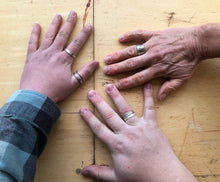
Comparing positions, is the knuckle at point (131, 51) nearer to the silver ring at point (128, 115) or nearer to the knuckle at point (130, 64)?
the knuckle at point (130, 64)

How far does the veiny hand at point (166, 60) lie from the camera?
2.64ft

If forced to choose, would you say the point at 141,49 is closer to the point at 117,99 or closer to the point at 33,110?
the point at 117,99

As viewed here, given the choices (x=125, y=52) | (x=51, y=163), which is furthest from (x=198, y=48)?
(x=51, y=163)

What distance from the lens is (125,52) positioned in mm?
835

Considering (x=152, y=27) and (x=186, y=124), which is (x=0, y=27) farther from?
(x=186, y=124)

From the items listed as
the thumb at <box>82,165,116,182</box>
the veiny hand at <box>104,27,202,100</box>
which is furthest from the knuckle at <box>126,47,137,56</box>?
the thumb at <box>82,165,116,182</box>

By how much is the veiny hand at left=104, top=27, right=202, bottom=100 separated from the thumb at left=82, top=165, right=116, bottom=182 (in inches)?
14.2

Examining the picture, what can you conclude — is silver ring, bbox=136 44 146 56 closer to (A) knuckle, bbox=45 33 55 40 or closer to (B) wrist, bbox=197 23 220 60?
(B) wrist, bbox=197 23 220 60

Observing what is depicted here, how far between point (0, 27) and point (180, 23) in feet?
3.00

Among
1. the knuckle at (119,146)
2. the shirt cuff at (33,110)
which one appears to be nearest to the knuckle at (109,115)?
the knuckle at (119,146)

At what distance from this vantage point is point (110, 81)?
0.85 meters

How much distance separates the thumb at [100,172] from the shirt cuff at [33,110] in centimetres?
22

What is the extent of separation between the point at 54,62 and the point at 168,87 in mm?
528

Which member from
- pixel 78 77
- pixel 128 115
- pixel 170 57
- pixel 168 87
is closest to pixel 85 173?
pixel 128 115
